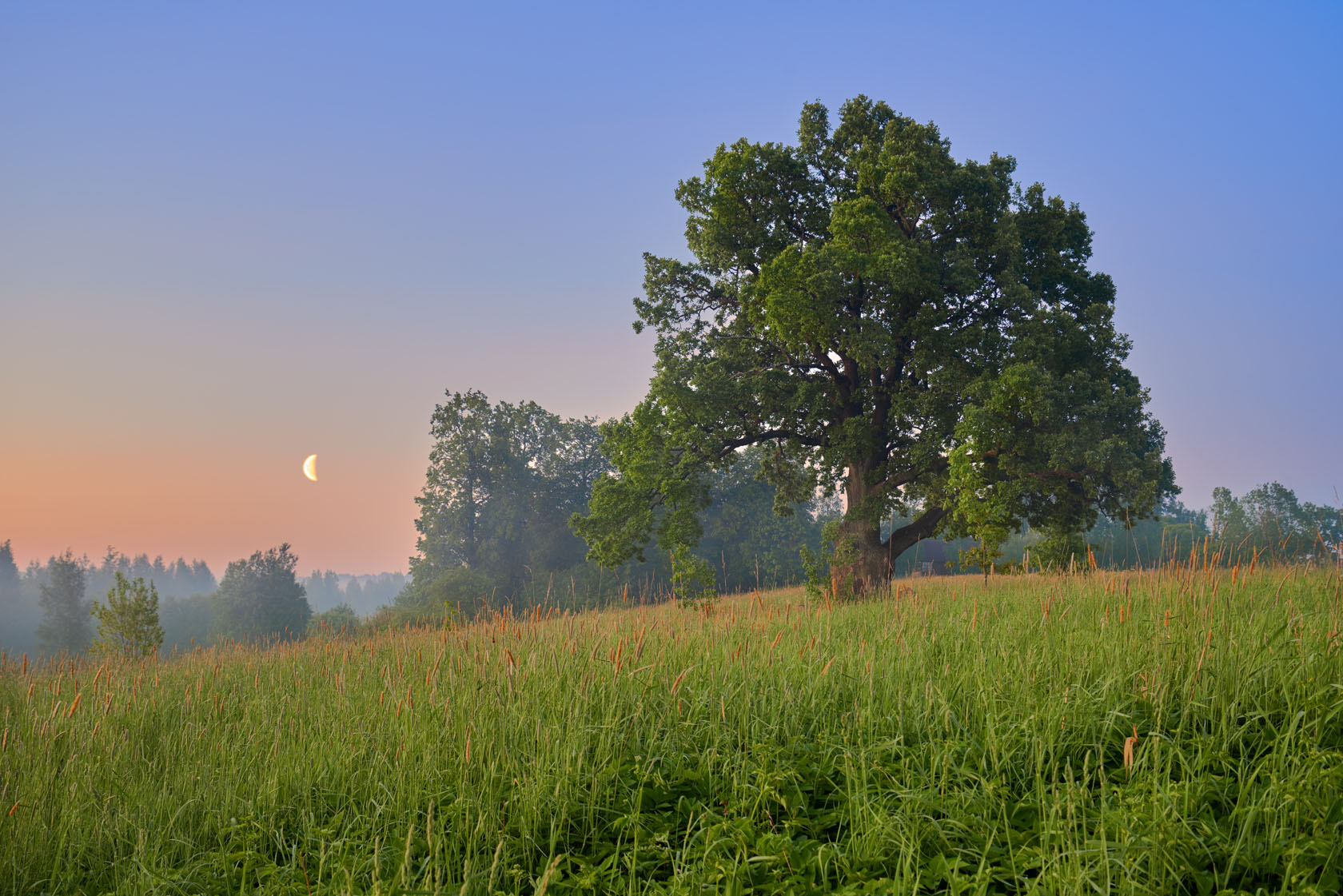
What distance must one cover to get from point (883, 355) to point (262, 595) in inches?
2604

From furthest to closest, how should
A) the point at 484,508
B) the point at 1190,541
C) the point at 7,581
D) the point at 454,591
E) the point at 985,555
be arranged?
the point at 7,581 → the point at 484,508 → the point at 454,591 → the point at 1190,541 → the point at 985,555

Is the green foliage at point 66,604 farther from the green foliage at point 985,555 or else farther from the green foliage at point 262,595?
the green foliage at point 985,555

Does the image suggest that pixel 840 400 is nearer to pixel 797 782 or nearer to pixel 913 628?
pixel 913 628

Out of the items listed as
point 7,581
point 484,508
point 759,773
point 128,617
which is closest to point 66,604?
point 484,508

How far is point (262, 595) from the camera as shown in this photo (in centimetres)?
6531

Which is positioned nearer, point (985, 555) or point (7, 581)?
point (985, 555)

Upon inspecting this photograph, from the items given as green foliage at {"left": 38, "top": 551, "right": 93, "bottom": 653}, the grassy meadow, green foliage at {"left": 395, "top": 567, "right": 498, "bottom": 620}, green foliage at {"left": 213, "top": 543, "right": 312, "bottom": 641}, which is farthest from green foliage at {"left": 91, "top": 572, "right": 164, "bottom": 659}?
green foliage at {"left": 38, "top": 551, "right": 93, "bottom": 653}

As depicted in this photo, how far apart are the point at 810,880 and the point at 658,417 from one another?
16370 millimetres

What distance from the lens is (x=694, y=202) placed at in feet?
65.8

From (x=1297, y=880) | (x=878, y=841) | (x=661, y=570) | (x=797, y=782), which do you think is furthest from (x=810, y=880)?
(x=661, y=570)

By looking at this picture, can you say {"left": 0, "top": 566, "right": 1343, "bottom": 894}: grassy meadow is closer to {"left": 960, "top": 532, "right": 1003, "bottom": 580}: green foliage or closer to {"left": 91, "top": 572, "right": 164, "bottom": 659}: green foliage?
{"left": 960, "top": 532, "right": 1003, "bottom": 580}: green foliage

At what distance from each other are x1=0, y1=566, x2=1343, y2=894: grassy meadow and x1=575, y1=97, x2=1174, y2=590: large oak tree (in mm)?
10777

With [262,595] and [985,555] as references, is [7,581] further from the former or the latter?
[985,555]

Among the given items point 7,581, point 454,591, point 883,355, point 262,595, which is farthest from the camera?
point 7,581
